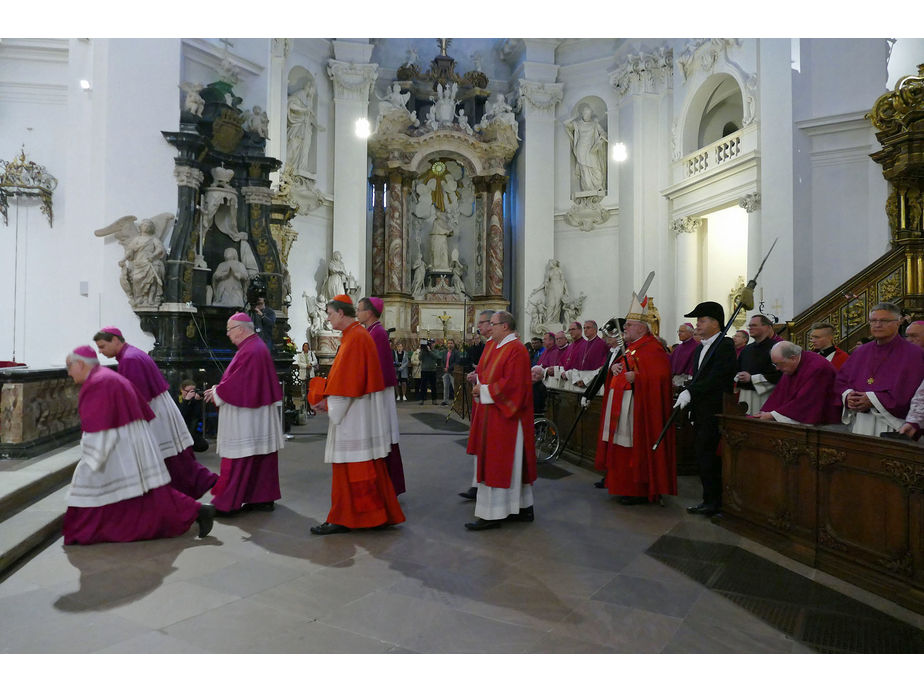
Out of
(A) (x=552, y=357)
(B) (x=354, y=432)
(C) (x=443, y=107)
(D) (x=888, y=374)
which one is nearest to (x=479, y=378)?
(B) (x=354, y=432)

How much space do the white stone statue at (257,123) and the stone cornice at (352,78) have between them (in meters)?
8.08

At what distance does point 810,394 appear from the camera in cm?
479

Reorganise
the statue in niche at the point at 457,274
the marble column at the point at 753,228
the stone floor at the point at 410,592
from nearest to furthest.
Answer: the stone floor at the point at 410,592 < the marble column at the point at 753,228 < the statue in niche at the point at 457,274

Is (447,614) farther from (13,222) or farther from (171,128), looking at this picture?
(13,222)

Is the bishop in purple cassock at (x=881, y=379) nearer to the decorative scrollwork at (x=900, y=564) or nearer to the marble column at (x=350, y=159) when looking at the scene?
the decorative scrollwork at (x=900, y=564)

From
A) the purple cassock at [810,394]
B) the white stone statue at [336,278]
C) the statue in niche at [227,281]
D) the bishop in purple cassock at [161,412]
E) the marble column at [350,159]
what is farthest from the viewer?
the marble column at [350,159]

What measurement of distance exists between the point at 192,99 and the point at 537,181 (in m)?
12.1

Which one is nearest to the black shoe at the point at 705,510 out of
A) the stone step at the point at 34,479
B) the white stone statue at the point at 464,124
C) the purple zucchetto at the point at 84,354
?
the purple zucchetto at the point at 84,354

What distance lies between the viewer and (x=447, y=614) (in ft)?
11.6

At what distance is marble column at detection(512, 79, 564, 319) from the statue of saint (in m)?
6.77

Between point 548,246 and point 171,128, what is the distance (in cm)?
1237

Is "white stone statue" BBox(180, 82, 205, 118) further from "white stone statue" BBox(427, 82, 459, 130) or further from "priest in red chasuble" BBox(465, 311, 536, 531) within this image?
"white stone statue" BBox(427, 82, 459, 130)

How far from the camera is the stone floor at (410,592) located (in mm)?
3205

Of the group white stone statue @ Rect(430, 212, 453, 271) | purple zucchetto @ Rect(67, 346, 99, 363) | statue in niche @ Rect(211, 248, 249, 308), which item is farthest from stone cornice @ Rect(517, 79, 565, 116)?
purple zucchetto @ Rect(67, 346, 99, 363)
